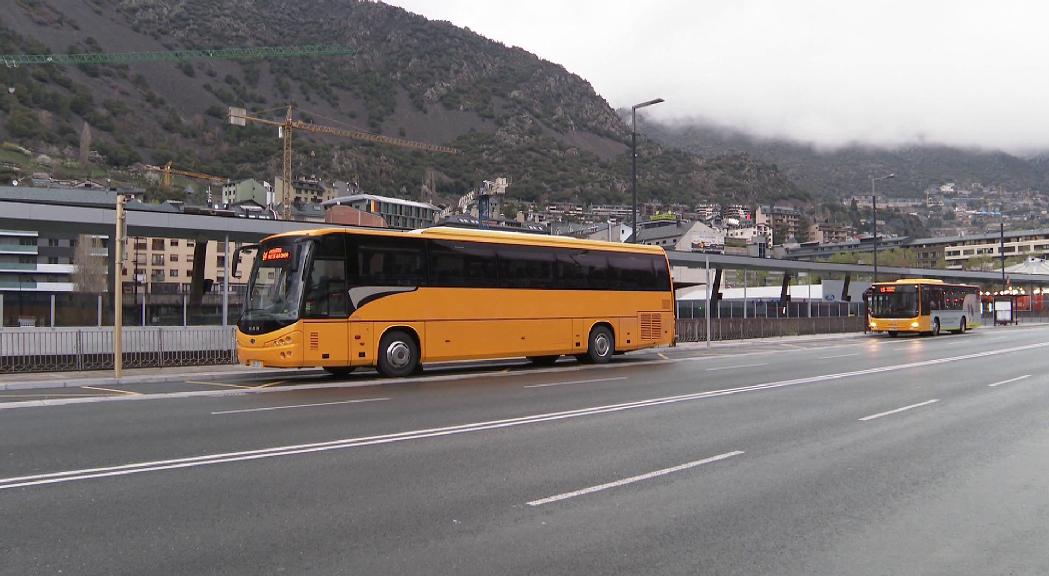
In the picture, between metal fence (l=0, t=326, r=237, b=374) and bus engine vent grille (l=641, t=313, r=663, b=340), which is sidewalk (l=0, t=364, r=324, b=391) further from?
bus engine vent grille (l=641, t=313, r=663, b=340)

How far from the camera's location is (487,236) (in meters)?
20.1

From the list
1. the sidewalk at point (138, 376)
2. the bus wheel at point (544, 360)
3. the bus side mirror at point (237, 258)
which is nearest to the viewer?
the sidewalk at point (138, 376)

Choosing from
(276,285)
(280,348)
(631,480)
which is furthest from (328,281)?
(631,480)

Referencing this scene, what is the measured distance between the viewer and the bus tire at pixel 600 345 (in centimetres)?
2223

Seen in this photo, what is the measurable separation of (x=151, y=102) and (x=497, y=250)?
188382 millimetres

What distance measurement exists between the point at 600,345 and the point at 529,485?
1590cm

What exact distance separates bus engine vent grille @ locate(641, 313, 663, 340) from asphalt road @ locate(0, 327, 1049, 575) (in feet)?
33.4

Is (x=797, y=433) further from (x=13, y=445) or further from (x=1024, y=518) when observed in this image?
(x=13, y=445)

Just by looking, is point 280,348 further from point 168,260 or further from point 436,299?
point 168,260

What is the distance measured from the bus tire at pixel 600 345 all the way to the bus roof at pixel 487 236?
2556 millimetres

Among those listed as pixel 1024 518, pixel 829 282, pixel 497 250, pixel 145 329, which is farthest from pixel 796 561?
pixel 829 282

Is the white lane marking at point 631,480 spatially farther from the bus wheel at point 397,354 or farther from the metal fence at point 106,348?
the metal fence at point 106,348

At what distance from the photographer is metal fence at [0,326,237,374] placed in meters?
19.3

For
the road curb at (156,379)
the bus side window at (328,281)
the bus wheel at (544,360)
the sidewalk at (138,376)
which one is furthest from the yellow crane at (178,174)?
the bus side window at (328,281)
